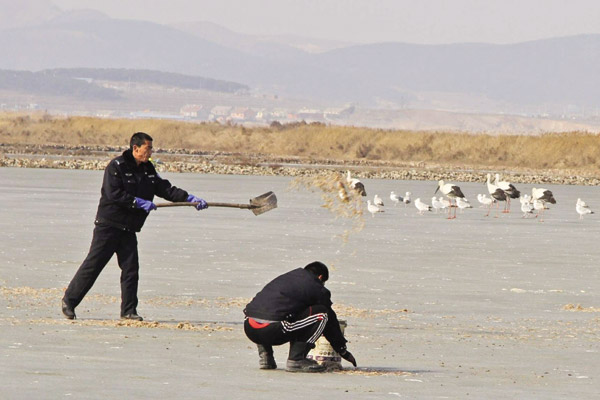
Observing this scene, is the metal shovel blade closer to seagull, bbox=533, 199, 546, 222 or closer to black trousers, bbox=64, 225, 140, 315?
black trousers, bbox=64, 225, 140, 315

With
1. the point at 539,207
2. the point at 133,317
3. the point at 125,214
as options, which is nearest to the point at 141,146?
the point at 125,214

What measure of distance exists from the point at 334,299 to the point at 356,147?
68618mm

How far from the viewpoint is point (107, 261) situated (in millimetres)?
12602

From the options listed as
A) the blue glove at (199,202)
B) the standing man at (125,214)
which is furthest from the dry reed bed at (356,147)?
the standing man at (125,214)

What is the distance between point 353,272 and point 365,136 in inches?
2648

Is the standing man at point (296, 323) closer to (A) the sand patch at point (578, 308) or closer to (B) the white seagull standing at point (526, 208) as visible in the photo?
(A) the sand patch at point (578, 308)

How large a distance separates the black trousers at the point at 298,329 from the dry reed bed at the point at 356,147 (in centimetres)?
4651

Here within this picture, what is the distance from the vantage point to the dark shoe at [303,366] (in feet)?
32.7

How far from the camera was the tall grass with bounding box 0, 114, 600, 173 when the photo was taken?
74938 mm

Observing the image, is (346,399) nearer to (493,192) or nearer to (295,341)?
(295,341)

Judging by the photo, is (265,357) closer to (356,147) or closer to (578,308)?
(578,308)

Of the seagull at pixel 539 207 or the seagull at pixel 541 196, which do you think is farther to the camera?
the seagull at pixel 541 196

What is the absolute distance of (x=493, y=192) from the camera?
119 feet

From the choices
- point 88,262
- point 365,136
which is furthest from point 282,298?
point 365,136
